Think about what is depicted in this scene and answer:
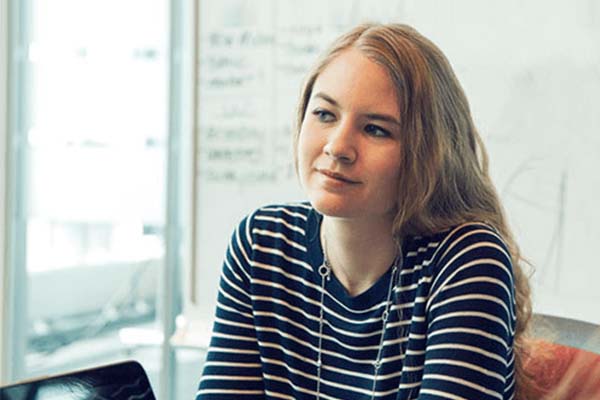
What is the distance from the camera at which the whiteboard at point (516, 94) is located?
1.95 metres

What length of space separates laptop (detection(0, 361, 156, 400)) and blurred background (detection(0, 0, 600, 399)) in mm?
1122

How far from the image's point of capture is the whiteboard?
195cm

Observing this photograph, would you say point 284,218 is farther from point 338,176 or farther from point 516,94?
point 516,94

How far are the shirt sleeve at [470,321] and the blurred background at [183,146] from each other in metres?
0.80

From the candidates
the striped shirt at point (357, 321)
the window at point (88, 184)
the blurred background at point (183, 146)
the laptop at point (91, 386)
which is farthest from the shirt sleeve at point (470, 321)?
the window at point (88, 184)

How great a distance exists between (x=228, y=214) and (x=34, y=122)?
0.89 m

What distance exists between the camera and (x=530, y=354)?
3.97 feet

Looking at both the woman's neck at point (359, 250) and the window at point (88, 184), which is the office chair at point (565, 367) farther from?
the window at point (88, 184)

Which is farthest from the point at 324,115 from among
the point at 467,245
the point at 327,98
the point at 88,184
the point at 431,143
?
the point at 88,184

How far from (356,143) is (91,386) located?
435 millimetres

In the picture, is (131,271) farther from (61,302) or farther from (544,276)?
(544,276)

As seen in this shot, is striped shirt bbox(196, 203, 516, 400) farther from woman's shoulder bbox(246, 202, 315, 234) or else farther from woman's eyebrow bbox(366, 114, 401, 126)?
woman's eyebrow bbox(366, 114, 401, 126)

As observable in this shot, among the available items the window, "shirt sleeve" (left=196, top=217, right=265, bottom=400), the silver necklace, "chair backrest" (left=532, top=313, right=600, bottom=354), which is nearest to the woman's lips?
the silver necklace

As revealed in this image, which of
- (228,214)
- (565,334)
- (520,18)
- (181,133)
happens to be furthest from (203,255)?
(565,334)
